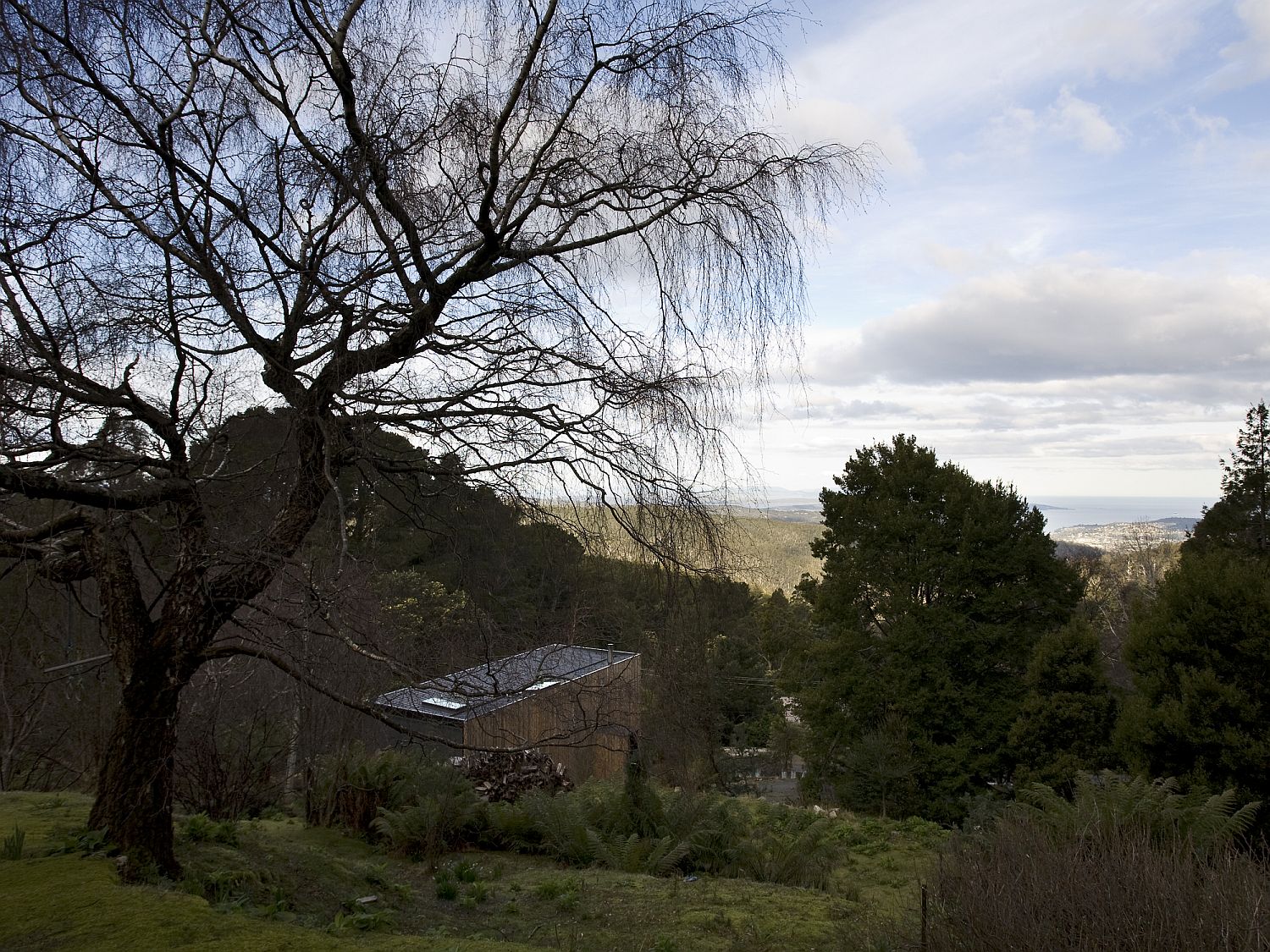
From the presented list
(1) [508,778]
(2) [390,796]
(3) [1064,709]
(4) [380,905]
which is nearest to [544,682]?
(4) [380,905]

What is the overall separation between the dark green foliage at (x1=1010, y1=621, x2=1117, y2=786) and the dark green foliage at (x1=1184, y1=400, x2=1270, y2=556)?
7.30 m

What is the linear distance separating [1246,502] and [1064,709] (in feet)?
36.5

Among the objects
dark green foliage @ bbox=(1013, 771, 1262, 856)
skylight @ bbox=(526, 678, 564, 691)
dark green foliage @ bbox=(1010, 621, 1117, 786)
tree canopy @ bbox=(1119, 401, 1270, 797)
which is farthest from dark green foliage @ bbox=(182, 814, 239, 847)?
dark green foliage @ bbox=(1010, 621, 1117, 786)

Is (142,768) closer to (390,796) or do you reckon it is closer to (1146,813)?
(390,796)

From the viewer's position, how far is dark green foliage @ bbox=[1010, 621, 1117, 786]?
14.2 metres

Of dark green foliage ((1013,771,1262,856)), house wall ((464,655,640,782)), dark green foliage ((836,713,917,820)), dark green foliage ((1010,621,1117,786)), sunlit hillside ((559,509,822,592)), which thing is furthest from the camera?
dark green foliage ((836,713,917,820))

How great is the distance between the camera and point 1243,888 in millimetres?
3012

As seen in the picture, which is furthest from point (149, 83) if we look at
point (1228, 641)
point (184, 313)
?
point (1228, 641)

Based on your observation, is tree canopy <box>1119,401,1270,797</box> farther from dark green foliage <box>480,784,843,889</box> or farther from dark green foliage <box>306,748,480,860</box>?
dark green foliage <box>306,748,480,860</box>

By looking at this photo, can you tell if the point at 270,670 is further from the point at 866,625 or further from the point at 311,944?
the point at 866,625

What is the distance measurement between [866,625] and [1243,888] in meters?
15.6

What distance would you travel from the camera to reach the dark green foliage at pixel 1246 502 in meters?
20.1

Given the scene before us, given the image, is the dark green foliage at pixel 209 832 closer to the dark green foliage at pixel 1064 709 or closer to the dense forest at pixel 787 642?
the dense forest at pixel 787 642

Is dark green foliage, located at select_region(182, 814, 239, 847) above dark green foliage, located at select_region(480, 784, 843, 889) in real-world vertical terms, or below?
above
